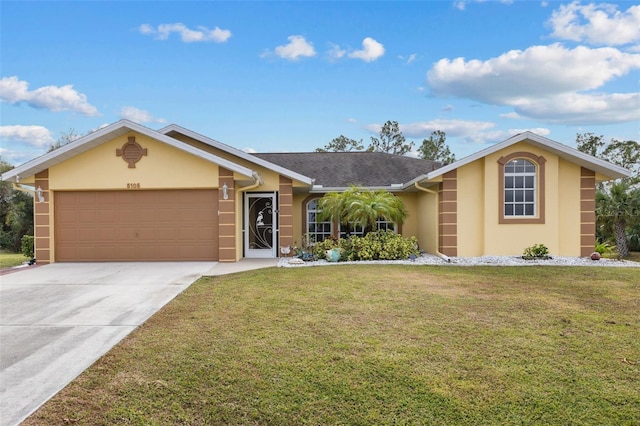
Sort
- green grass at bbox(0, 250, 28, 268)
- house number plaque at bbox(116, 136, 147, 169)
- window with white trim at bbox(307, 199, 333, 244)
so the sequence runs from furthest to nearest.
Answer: window with white trim at bbox(307, 199, 333, 244) → green grass at bbox(0, 250, 28, 268) → house number plaque at bbox(116, 136, 147, 169)

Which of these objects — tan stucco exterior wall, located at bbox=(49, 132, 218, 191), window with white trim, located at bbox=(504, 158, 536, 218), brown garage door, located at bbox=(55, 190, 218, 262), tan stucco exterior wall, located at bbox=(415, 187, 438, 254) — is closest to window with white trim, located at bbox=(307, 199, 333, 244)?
tan stucco exterior wall, located at bbox=(415, 187, 438, 254)

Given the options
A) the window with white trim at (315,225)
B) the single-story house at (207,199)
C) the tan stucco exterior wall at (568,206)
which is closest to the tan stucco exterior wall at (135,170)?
the single-story house at (207,199)

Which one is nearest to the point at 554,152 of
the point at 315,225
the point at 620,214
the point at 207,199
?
the point at 620,214

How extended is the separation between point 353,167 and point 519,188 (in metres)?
7.39

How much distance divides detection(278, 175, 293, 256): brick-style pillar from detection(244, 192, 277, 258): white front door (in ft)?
1.77

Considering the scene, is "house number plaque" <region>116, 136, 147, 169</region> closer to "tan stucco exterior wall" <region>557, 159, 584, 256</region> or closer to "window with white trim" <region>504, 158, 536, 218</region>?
"window with white trim" <region>504, 158, 536, 218</region>

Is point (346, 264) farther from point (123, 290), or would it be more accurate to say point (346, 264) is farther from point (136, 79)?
point (136, 79)

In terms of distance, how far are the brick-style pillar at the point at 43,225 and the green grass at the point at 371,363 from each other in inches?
311

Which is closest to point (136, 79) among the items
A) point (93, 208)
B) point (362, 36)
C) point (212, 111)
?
point (212, 111)

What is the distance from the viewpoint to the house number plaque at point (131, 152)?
40.0 ft

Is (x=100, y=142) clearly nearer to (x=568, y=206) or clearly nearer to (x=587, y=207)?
(x=568, y=206)

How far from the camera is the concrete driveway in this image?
12.5 feet

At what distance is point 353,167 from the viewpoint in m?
17.9

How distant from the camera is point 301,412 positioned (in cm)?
Result: 324
